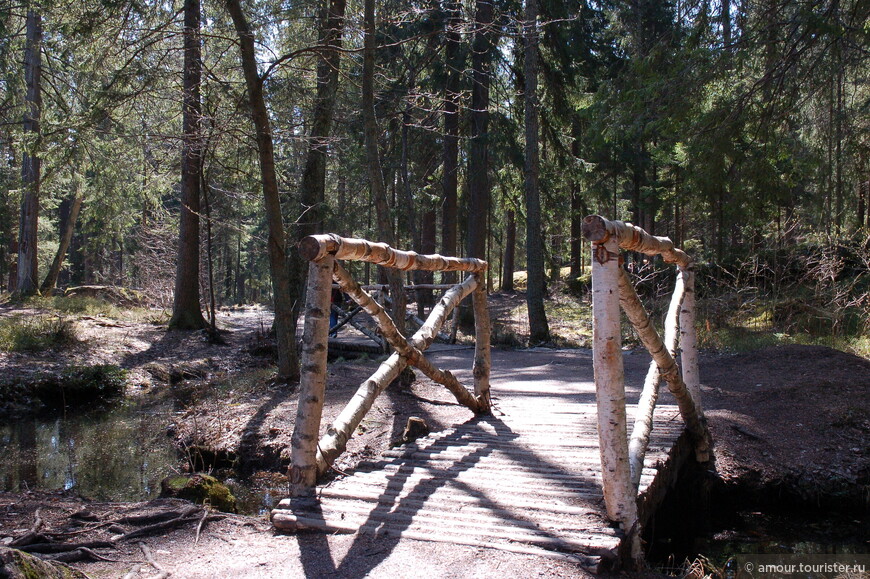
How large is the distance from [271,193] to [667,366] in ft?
18.2

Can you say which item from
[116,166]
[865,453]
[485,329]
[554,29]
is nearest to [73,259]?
[116,166]

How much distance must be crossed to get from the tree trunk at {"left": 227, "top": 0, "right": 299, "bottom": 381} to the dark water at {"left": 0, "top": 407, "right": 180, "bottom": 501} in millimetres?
1814

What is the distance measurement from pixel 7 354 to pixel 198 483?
29.1 feet

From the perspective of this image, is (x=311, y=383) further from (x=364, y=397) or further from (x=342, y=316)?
(x=342, y=316)

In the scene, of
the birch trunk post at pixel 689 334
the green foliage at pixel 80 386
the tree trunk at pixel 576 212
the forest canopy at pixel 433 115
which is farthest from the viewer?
the tree trunk at pixel 576 212

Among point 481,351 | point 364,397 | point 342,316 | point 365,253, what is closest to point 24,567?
point 364,397

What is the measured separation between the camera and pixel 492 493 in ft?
12.9

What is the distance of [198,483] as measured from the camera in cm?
456

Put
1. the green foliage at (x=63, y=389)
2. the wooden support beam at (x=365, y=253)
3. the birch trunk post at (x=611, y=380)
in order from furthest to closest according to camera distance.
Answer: the green foliage at (x=63, y=389) < the wooden support beam at (x=365, y=253) < the birch trunk post at (x=611, y=380)

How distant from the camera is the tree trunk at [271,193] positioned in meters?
7.95

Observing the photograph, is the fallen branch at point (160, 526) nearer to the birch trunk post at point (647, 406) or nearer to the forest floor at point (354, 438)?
the forest floor at point (354, 438)

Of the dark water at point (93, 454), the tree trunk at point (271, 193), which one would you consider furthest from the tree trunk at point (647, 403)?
the tree trunk at point (271, 193)

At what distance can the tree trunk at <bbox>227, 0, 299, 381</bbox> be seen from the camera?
7945mm

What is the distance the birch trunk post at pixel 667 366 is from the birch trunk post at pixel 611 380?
0.42 m
